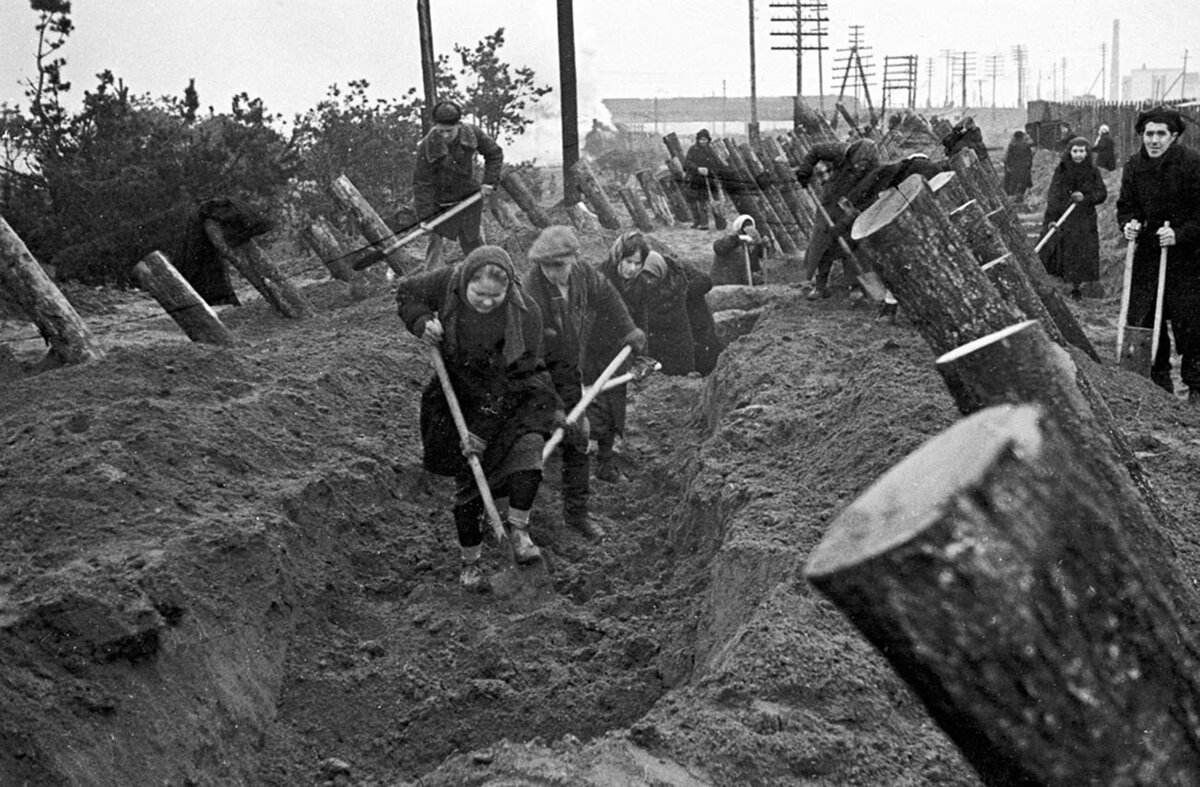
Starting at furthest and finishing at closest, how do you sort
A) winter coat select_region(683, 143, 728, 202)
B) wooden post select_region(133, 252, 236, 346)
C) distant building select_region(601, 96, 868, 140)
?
distant building select_region(601, 96, 868, 140)
winter coat select_region(683, 143, 728, 202)
wooden post select_region(133, 252, 236, 346)

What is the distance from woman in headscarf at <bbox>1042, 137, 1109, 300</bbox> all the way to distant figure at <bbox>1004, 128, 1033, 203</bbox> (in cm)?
998

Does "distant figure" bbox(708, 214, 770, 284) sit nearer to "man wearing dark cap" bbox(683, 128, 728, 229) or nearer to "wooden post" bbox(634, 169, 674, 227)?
"man wearing dark cap" bbox(683, 128, 728, 229)

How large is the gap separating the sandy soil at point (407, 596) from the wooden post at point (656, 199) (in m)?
13.7

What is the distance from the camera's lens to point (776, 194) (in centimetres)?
1795

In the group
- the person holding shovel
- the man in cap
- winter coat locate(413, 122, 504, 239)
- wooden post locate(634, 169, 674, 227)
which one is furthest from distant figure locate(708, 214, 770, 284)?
wooden post locate(634, 169, 674, 227)

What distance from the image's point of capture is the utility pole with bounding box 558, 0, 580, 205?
16.2 meters

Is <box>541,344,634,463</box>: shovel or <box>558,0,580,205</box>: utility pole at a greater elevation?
<box>558,0,580,205</box>: utility pole

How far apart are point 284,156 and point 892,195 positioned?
433 inches

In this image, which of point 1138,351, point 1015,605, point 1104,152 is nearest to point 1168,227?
point 1138,351

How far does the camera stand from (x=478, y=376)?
537cm

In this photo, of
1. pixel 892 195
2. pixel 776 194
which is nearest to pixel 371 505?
pixel 892 195

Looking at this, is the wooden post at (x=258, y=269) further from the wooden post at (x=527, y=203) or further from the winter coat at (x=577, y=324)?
the wooden post at (x=527, y=203)

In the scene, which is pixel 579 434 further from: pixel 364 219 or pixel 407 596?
pixel 364 219

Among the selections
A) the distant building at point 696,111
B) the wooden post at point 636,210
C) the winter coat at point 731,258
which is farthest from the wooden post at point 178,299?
the distant building at point 696,111
